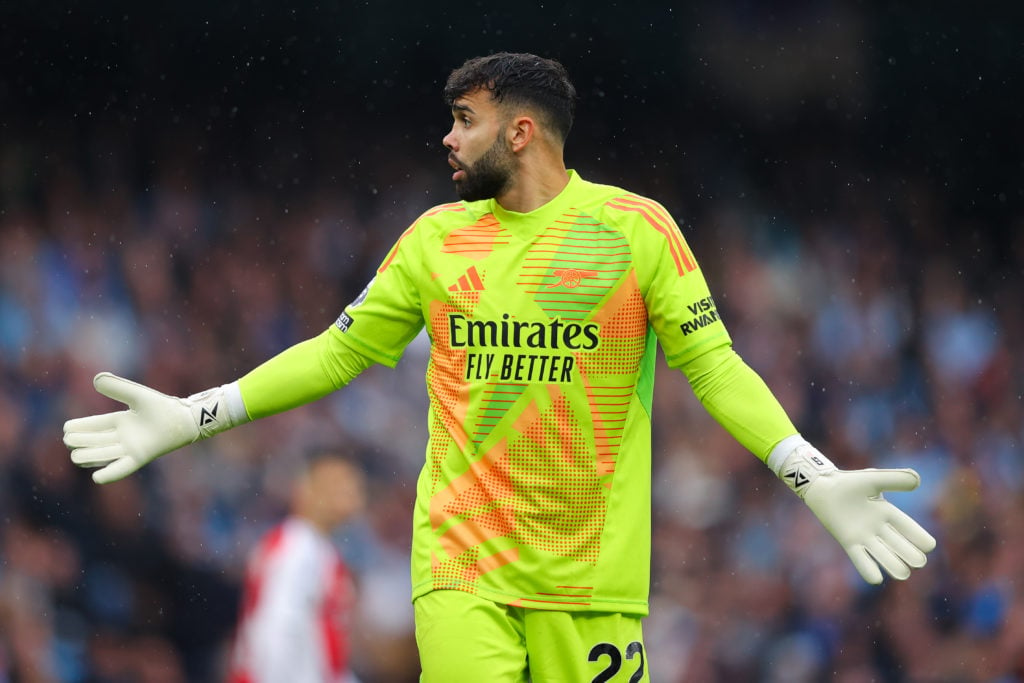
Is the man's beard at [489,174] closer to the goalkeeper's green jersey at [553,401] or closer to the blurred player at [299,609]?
the goalkeeper's green jersey at [553,401]

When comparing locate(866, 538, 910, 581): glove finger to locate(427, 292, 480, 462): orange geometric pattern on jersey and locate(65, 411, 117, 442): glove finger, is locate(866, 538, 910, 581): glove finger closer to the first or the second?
locate(427, 292, 480, 462): orange geometric pattern on jersey

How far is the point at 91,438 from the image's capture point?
4328 millimetres

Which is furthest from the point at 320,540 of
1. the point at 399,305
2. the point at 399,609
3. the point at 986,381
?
the point at 986,381

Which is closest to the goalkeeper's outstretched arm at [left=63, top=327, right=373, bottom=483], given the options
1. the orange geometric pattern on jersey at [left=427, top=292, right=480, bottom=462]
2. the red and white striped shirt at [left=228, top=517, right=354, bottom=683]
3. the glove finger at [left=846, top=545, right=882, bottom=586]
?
the orange geometric pattern on jersey at [left=427, top=292, right=480, bottom=462]

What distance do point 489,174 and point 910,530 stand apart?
4.73 feet

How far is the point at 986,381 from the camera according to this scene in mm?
8898

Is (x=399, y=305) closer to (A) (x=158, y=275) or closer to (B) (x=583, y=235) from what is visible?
(B) (x=583, y=235)

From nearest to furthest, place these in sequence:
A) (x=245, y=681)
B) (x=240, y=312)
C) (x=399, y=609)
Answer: (x=245, y=681)
(x=399, y=609)
(x=240, y=312)

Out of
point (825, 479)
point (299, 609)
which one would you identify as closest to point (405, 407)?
point (299, 609)

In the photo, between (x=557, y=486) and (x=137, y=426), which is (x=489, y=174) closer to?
(x=557, y=486)

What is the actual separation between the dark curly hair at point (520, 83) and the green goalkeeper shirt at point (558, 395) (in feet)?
1.08

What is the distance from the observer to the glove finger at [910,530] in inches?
156

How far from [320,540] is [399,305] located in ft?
7.56

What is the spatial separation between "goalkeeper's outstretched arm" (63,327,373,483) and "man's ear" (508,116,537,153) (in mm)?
723
